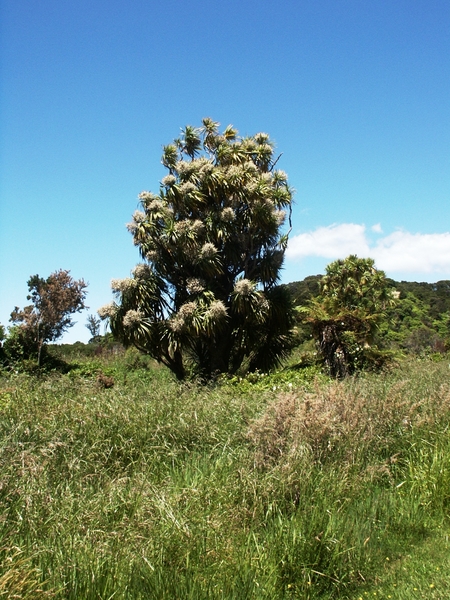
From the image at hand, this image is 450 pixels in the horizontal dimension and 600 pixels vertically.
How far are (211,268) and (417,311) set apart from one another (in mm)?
20866

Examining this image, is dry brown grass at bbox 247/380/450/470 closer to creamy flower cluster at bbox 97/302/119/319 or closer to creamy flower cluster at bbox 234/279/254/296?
creamy flower cluster at bbox 234/279/254/296

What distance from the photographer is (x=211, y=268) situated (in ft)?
43.9

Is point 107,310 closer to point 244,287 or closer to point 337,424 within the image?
point 244,287

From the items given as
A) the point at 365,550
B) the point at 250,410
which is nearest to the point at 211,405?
the point at 250,410

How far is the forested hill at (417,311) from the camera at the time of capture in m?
26.2

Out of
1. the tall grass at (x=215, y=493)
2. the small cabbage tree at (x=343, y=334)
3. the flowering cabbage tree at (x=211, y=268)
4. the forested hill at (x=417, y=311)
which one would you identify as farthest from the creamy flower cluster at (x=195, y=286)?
the forested hill at (x=417, y=311)

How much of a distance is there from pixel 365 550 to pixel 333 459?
1.07 metres

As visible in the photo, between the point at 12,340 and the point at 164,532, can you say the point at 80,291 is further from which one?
the point at 164,532

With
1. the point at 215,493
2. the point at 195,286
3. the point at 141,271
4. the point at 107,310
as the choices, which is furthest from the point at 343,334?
the point at 215,493

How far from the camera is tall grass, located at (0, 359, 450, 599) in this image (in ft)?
10.4

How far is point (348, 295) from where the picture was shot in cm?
1692

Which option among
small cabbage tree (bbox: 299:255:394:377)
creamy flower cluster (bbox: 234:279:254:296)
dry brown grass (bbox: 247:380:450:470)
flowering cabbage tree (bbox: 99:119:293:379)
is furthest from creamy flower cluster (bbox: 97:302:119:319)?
dry brown grass (bbox: 247:380:450:470)

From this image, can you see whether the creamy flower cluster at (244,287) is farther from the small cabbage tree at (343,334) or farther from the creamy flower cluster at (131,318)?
the creamy flower cluster at (131,318)

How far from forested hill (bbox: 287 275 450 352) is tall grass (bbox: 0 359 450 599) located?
19861 mm
